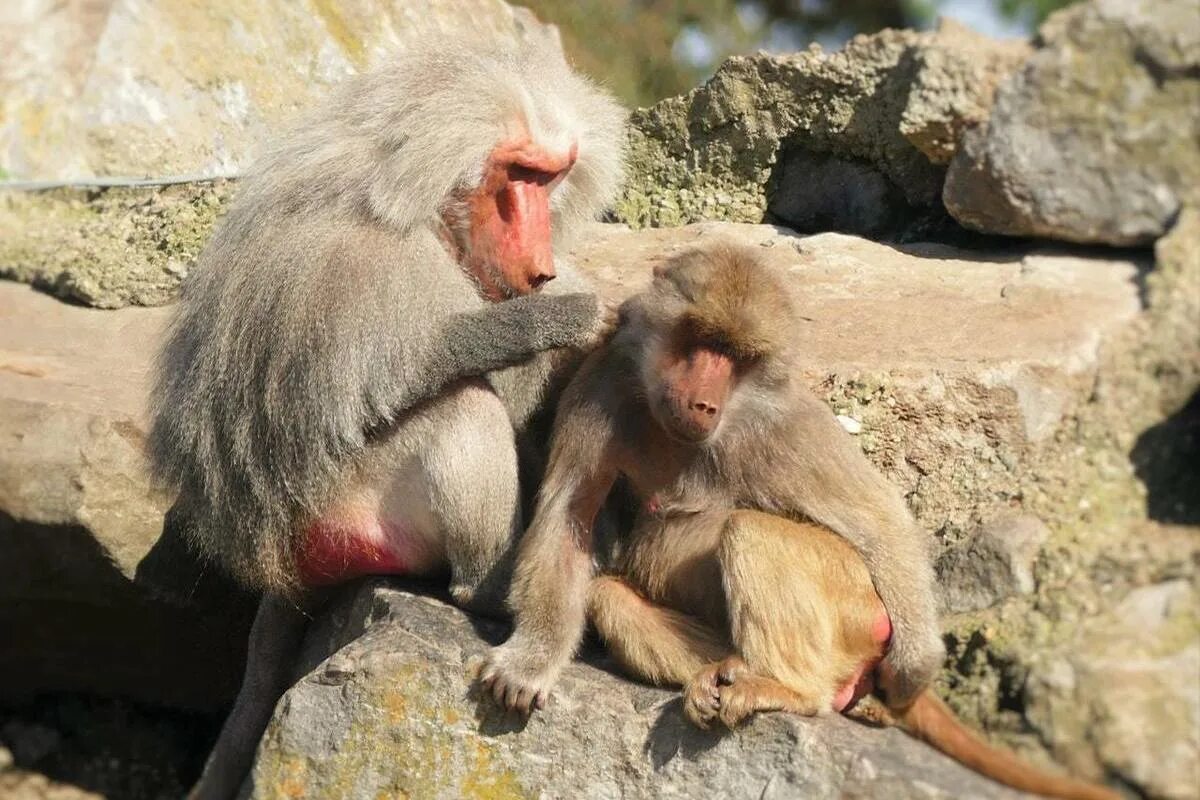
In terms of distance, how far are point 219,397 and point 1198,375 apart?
9.84 feet

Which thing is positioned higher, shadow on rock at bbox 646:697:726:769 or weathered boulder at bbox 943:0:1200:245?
weathered boulder at bbox 943:0:1200:245

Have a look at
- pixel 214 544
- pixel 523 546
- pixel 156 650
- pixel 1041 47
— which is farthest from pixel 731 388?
pixel 156 650

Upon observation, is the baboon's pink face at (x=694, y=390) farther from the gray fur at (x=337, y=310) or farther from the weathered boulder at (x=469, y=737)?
the weathered boulder at (x=469, y=737)

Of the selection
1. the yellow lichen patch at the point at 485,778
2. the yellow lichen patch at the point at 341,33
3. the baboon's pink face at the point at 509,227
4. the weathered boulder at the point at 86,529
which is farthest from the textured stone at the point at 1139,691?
the yellow lichen patch at the point at 341,33

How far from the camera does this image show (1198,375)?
3.96 m

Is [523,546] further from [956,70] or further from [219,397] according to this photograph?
[956,70]

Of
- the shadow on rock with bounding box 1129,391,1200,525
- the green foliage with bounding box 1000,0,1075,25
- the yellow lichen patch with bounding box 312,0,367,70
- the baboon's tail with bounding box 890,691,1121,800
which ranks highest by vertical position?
the green foliage with bounding box 1000,0,1075,25

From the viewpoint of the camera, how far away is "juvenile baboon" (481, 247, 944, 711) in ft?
13.1

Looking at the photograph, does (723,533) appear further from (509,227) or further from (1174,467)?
(509,227)

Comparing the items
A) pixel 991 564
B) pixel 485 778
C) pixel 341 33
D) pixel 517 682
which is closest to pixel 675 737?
pixel 517 682

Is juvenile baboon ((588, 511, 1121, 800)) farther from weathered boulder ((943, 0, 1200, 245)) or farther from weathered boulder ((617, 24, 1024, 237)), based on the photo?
weathered boulder ((617, 24, 1024, 237))

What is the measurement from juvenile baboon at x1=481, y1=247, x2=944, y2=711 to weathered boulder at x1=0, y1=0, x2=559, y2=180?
3.64 m

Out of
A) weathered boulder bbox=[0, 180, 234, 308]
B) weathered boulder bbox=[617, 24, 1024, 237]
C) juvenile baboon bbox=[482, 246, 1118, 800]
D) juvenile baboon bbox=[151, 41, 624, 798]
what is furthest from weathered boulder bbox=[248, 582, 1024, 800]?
weathered boulder bbox=[0, 180, 234, 308]

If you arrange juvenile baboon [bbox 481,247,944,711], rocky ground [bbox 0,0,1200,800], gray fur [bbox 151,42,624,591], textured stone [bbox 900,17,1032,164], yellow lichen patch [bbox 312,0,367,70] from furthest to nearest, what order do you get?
yellow lichen patch [bbox 312,0,367,70] < textured stone [bbox 900,17,1032,164] < gray fur [bbox 151,42,624,591] < juvenile baboon [bbox 481,247,944,711] < rocky ground [bbox 0,0,1200,800]
